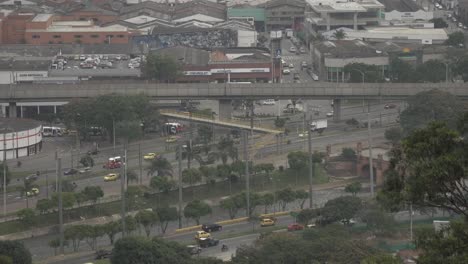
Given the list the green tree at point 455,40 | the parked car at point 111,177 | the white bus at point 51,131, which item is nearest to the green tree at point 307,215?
the parked car at point 111,177

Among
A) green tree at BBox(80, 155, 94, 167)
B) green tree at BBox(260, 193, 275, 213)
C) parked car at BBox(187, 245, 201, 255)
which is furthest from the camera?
green tree at BBox(80, 155, 94, 167)

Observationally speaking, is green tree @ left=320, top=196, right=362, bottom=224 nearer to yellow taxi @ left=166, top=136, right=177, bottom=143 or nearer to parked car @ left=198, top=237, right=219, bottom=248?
parked car @ left=198, top=237, right=219, bottom=248

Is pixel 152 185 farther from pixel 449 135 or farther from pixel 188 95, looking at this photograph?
pixel 449 135

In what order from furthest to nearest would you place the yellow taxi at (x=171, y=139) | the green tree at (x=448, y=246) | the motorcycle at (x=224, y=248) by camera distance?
the yellow taxi at (x=171, y=139)
the motorcycle at (x=224, y=248)
the green tree at (x=448, y=246)

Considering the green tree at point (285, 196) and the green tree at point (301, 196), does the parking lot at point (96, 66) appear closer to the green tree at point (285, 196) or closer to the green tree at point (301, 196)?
the green tree at point (301, 196)

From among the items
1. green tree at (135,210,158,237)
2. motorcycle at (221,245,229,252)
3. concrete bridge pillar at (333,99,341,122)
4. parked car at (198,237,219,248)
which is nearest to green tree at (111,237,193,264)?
motorcycle at (221,245,229,252)

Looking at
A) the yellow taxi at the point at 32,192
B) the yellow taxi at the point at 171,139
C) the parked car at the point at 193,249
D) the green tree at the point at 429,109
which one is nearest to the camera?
the parked car at the point at 193,249

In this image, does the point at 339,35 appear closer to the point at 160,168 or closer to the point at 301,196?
the point at 160,168
